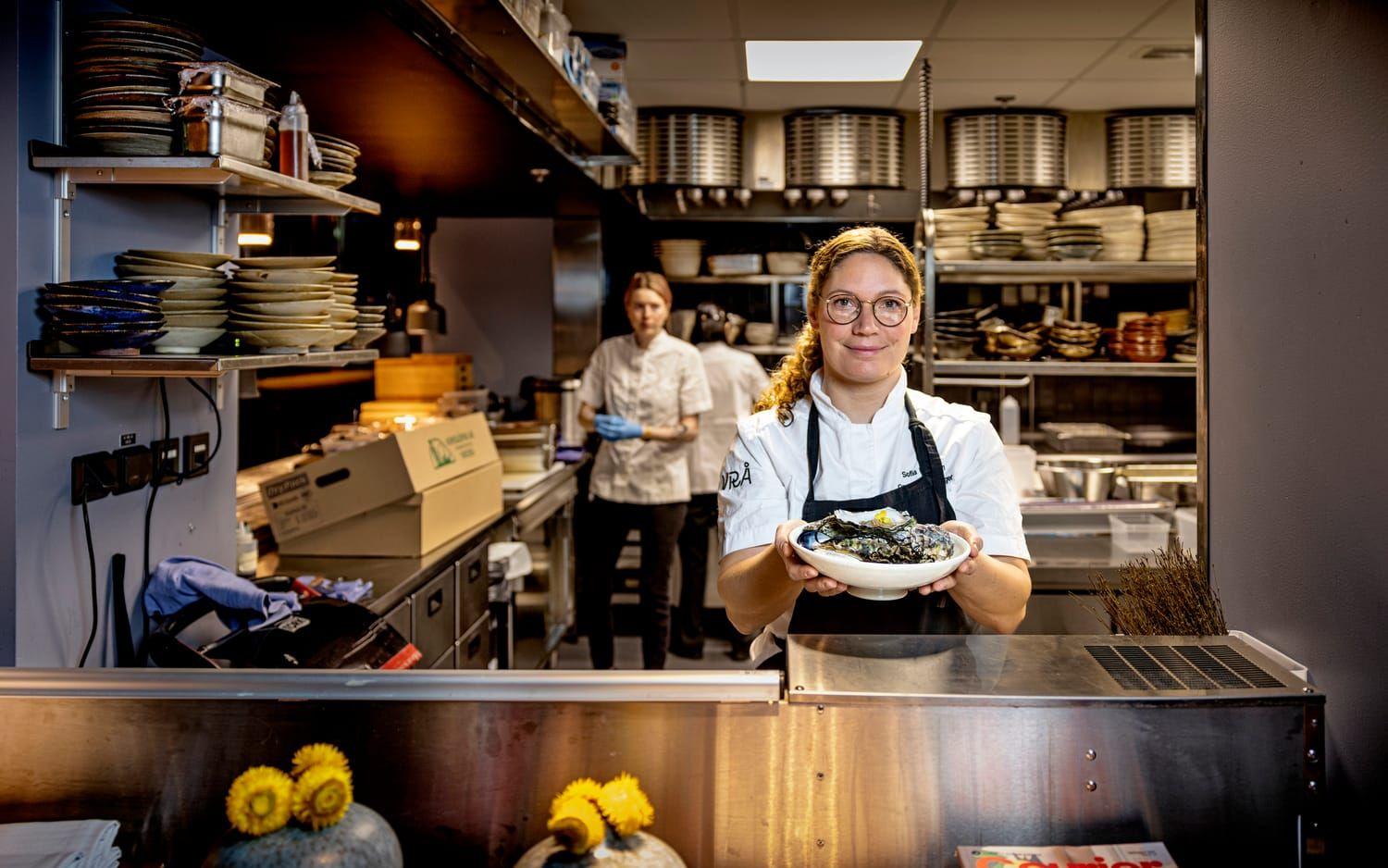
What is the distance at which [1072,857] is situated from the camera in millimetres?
1219

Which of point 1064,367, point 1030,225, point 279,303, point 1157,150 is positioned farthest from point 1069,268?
point 279,303

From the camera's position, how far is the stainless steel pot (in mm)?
4109

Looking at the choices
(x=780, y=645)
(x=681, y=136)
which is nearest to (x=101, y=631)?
(x=780, y=645)

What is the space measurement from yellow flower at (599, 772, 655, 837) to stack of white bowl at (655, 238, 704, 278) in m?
5.03

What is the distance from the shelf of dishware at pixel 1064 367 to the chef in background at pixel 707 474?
1.20 metres

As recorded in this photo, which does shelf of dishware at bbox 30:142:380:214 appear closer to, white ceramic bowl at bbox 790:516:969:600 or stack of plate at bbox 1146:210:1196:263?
white ceramic bowl at bbox 790:516:969:600

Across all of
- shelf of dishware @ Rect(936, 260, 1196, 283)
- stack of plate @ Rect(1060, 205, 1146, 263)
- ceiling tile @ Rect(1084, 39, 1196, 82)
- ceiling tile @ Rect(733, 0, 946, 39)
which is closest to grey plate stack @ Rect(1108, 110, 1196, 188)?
ceiling tile @ Rect(1084, 39, 1196, 82)

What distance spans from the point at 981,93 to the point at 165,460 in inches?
176

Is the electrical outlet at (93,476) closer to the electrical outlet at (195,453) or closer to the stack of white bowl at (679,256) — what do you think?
the electrical outlet at (195,453)

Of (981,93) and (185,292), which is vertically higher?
(981,93)

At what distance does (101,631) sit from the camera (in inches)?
90.7

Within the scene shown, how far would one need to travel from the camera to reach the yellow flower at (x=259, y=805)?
3.40 feet

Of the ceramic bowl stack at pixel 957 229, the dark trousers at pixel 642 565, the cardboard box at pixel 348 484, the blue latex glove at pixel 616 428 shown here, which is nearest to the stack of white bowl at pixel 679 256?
the blue latex glove at pixel 616 428

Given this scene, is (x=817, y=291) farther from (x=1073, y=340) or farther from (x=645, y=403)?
(x=645, y=403)
